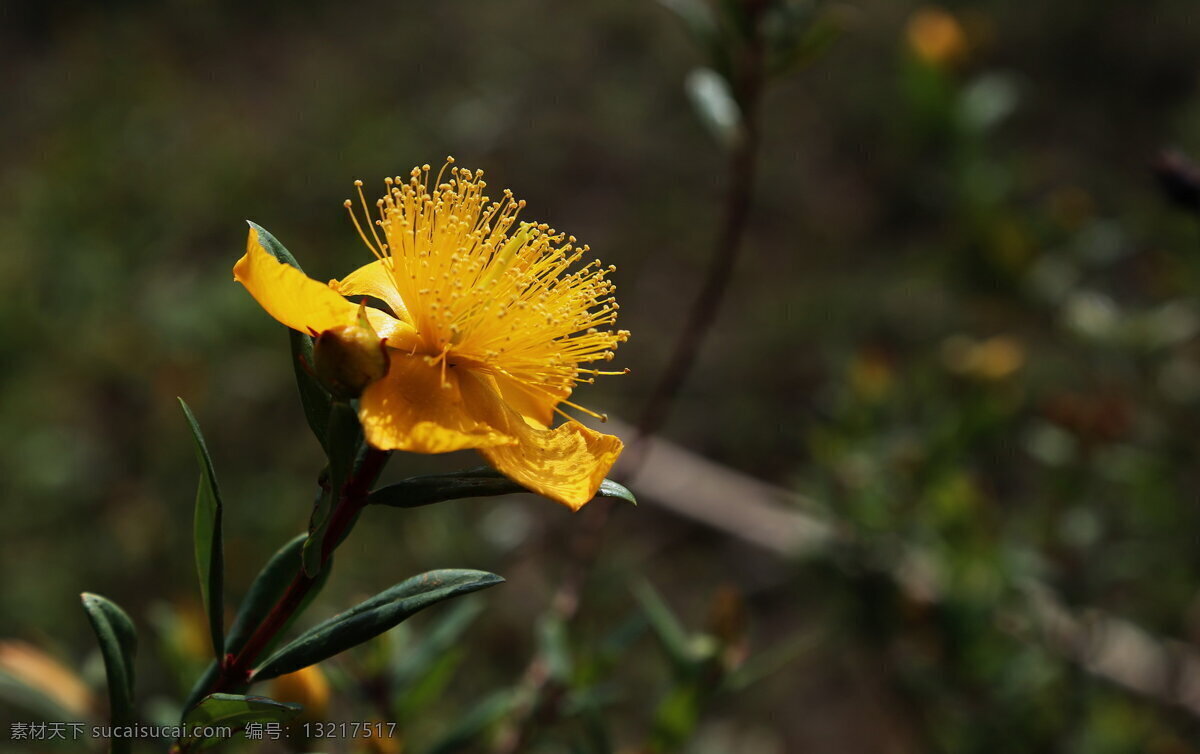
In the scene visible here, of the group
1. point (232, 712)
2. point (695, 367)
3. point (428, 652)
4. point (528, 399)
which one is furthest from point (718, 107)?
point (695, 367)

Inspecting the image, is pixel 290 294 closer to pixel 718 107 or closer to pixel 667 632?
pixel 667 632

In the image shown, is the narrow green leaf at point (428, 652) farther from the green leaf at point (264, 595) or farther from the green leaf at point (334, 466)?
the green leaf at point (334, 466)

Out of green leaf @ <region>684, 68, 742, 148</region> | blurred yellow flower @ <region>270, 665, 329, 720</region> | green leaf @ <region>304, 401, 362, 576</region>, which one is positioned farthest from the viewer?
green leaf @ <region>684, 68, 742, 148</region>

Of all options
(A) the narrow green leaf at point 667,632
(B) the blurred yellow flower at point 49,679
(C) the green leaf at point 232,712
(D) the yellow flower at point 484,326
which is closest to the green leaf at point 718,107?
(D) the yellow flower at point 484,326

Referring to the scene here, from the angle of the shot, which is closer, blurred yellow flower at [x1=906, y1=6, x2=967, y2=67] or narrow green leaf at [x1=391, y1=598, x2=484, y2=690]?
narrow green leaf at [x1=391, y1=598, x2=484, y2=690]

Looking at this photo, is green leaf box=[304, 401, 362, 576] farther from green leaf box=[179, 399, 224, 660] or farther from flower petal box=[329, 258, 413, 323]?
flower petal box=[329, 258, 413, 323]

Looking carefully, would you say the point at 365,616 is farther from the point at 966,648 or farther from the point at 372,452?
the point at 966,648

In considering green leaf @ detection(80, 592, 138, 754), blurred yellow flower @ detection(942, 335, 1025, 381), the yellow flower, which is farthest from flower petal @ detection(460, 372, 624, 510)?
blurred yellow flower @ detection(942, 335, 1025, 381)
